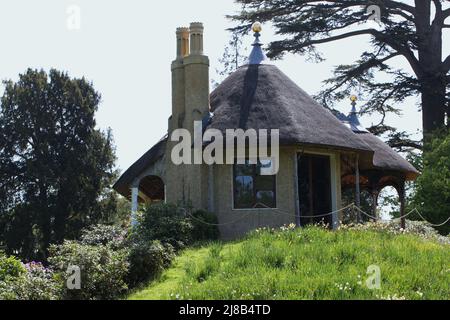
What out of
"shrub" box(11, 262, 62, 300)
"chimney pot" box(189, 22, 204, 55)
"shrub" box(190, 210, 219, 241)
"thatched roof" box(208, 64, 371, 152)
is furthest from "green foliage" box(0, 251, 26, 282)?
"chimney pot" box(189, 22, 204, 55)

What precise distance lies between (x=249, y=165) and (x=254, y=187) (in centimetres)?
59

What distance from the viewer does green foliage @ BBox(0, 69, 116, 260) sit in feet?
125

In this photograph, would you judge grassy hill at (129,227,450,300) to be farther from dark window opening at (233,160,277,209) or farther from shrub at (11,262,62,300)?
dark window opening at (233,160,277,209)

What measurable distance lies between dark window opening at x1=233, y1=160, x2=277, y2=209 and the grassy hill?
14.5ft

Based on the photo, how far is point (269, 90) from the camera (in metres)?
21.8

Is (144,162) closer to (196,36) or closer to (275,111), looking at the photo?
(196,36)

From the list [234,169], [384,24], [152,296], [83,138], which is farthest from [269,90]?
[83,138]

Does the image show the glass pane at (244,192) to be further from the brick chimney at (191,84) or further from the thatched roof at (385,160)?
the thatched roof at (385,160)

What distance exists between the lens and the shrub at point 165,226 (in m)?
17.3

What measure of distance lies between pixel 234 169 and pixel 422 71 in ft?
54.6

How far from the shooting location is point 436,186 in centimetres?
2819

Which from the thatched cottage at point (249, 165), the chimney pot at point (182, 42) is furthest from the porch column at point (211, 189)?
the chimney pot at point (182, 42)
